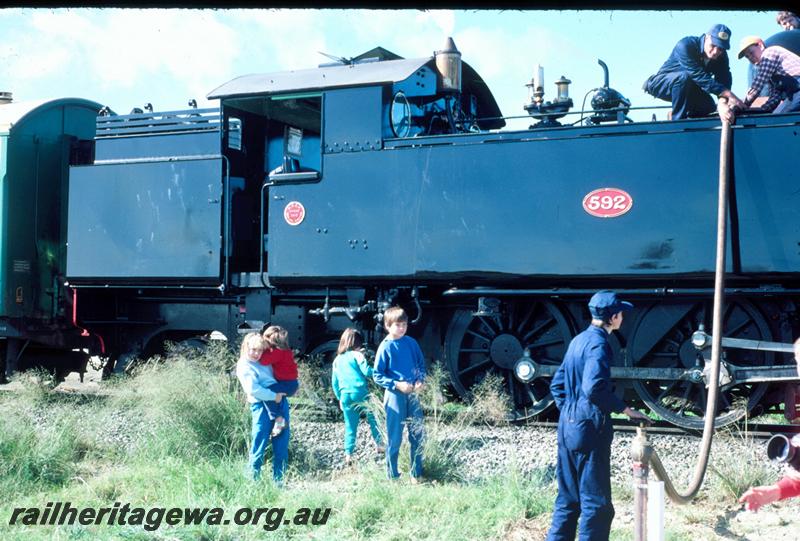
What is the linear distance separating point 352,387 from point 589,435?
2.62 metres

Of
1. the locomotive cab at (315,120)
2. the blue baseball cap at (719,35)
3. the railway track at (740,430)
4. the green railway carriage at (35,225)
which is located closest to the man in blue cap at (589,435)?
the railway track at (740,430)

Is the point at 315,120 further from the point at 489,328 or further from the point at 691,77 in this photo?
the point at 691,77

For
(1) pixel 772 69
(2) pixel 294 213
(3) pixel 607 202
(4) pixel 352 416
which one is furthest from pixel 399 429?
(1) pixel 772 69

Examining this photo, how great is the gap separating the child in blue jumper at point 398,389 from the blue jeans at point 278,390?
1.86 ft

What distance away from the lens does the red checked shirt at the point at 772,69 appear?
6449mm

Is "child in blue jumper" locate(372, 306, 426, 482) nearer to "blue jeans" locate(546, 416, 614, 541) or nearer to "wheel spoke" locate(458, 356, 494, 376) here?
"blue jeans" locate(546, 416, 614, 541)

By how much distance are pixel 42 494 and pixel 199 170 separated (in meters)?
3.96

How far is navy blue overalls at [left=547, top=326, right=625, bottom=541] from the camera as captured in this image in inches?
158

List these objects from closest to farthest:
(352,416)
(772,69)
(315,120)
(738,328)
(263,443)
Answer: (263,443)
(352,416)
(772,69)
(738,328)
(315,120)

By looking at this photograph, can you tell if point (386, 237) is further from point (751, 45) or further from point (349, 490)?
point (751, 45)

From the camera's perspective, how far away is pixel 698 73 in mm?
6785

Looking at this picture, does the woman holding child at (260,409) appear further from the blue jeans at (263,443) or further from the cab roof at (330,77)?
the cab roof at (330,77)

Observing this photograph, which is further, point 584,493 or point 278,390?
point 278,390

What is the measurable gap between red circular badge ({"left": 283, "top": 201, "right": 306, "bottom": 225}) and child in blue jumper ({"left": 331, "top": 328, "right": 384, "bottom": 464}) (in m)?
1.82
